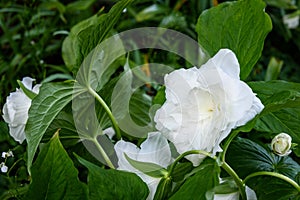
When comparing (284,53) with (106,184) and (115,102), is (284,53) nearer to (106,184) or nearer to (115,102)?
(115,102)

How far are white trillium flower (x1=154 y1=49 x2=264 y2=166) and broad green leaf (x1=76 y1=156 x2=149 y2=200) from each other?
40mm

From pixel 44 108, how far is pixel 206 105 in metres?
0.12

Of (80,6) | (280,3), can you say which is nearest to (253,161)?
(80,6)

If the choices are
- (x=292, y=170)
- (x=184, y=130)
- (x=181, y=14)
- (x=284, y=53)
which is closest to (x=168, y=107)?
(x=184, y=130)

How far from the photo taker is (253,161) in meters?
0.44

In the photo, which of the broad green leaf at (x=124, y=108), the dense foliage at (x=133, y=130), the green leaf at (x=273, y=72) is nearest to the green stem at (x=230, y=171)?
the dense foliage at (x=133, y=130)

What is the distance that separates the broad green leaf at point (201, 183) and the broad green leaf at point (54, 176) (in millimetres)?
74

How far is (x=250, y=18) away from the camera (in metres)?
0.45

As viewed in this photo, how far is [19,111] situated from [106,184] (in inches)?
6.1

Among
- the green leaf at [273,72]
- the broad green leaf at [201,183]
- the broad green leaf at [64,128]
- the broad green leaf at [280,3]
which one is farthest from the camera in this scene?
the broad green leaf at [280,3]

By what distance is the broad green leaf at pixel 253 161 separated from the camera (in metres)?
0.43

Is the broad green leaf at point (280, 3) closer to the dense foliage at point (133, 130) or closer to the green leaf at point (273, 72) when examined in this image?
the green leaf at point (273, 72)

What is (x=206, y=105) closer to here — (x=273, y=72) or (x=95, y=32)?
(x=95, y=32)

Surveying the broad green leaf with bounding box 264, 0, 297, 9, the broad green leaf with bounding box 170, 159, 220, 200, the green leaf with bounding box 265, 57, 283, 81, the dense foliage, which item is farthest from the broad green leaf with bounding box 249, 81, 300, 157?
the broad green leaf with bounding box 264, 0, 297, 9
